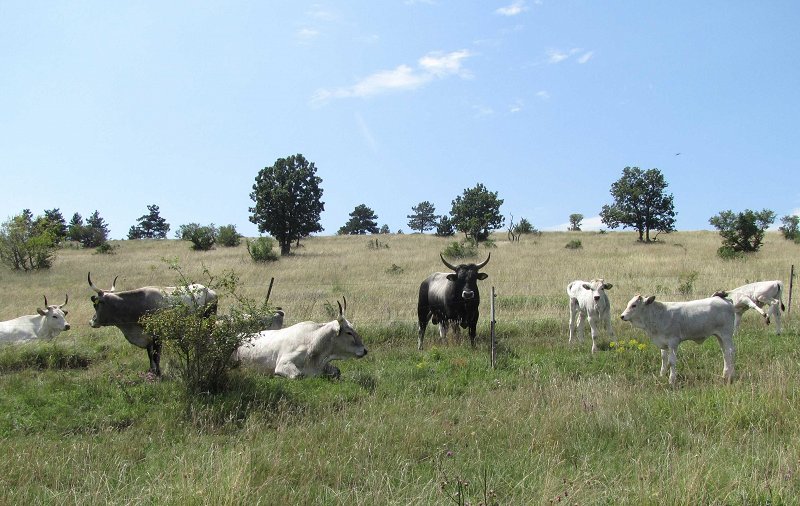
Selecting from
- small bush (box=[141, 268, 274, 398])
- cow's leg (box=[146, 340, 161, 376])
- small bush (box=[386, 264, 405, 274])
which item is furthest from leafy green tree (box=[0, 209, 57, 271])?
small bush (box=[141, 268, 274, 398])

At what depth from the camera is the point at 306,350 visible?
948 centimetres

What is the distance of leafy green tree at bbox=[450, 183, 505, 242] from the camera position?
52.7 m

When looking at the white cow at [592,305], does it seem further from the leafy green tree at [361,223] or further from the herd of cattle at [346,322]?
the leafy green tree at [361,223]

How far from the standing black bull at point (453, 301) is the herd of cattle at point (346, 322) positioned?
2 centimetres

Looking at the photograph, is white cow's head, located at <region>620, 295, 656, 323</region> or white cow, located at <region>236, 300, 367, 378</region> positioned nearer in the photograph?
white cow's head, located at <region>620, 295, 656, 323</region>

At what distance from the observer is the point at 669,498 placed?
4.26 m

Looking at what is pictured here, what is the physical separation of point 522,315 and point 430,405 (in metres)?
7.76

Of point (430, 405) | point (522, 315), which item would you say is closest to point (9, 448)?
point (430, 405)

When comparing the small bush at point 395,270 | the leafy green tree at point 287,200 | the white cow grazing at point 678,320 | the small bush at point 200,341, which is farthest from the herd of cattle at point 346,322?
the leafy green tree at point 287,200

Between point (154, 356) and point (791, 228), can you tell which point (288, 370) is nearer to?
point (154, 356)

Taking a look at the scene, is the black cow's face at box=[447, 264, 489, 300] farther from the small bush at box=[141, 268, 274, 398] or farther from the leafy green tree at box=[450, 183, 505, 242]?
the leafy green tree at box=[450, 183, 505, 242]

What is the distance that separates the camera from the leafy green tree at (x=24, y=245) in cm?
3294

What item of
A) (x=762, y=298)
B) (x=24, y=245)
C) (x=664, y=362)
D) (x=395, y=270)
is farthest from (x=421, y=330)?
(x=24, y=245)

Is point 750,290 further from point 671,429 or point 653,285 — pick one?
point 671,429
